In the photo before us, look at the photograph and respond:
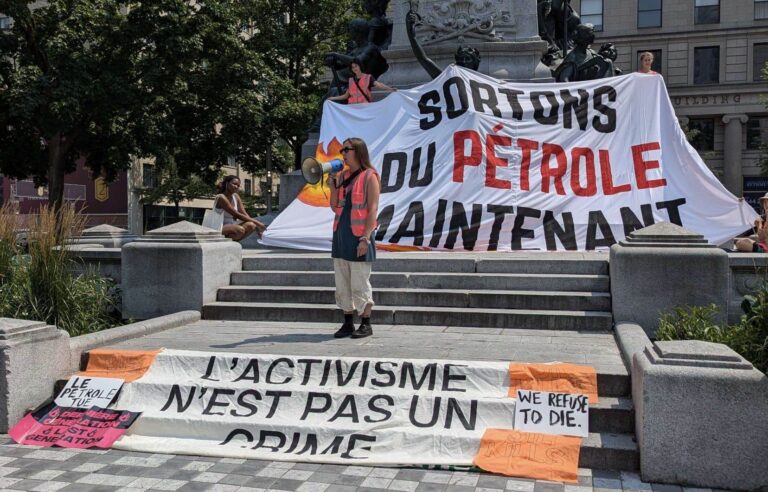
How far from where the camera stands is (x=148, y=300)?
8.83 m

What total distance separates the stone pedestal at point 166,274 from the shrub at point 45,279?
0.78m

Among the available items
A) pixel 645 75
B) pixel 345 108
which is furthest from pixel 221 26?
pixel 645 75

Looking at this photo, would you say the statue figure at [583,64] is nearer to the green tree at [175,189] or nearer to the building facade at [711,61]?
the green tree at [175,189]

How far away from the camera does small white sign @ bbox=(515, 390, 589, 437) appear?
5242mm

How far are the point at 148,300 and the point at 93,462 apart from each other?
3.75 metres

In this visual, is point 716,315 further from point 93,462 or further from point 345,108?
point 345,108

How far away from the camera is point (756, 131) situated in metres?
45.7

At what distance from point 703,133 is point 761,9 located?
812 cm

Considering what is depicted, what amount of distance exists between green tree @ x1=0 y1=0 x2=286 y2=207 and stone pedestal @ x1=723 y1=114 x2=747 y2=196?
31.0 metres

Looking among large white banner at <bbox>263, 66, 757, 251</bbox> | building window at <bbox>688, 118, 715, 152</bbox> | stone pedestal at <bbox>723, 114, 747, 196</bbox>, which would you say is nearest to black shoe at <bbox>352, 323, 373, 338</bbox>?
large white banner at <bbox>263, 66, 757, 251</bbox>

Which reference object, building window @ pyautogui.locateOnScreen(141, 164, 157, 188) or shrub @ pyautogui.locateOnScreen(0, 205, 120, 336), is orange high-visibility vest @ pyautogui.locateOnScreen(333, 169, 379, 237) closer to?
shrub @ pyautogui.locateOnScreen(0, 205, 120, 336)

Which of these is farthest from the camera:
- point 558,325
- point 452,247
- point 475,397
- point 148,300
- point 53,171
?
point 53,171

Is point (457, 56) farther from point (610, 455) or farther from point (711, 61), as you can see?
point (711, 61)

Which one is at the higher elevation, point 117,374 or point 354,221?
point 354,221
